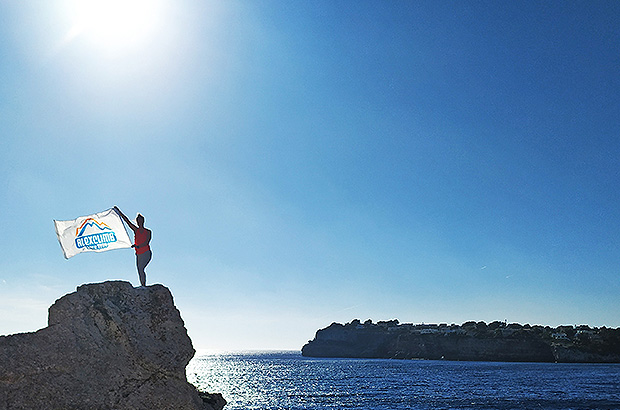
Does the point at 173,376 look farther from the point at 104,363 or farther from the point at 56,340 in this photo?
the point at 56,340

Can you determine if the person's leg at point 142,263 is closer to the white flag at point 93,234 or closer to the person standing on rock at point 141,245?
the person standing on rock at point 141,245

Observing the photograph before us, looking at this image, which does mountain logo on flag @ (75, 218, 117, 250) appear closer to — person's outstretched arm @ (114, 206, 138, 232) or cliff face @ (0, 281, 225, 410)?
person's outstretched arm @ (114, 206, 138, 232)

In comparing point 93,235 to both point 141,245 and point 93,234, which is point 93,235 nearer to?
point 93,234

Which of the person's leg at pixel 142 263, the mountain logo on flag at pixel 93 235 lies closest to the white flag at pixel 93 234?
the mountain logo on flag at pixel 93 235

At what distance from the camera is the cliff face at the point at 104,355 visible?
11805 millimetres

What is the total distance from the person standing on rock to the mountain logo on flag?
113 cm

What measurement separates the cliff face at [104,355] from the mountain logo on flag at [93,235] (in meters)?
2.41

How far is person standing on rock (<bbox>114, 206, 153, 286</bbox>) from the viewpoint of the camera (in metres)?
15.1

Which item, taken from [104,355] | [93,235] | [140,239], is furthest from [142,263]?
[104,355]

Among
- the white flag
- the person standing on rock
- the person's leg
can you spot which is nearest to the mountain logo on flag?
the white flag

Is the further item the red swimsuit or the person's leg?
the red swimsuit

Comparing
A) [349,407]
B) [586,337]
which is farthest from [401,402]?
[586,337]

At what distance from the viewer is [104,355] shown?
1280 centimetres

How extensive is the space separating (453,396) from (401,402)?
989 cm
